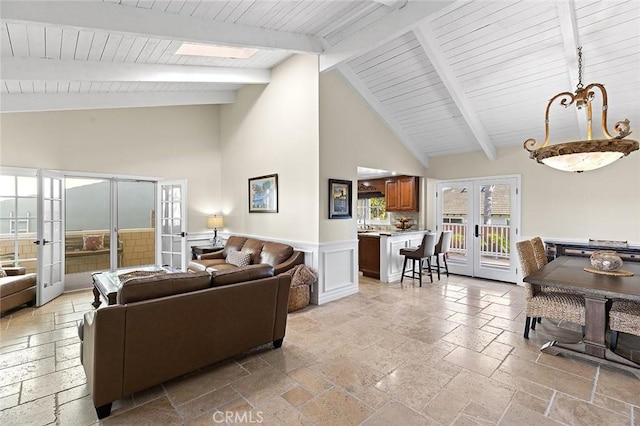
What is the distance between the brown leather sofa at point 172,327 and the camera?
1.98 metres

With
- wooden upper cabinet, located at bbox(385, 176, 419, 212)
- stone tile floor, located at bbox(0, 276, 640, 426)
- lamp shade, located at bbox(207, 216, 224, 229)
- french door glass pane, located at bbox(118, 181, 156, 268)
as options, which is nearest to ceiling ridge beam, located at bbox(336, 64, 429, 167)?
wooden upper cabinet, located at bbox(385, 176, 419, 212)

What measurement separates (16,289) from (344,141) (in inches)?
194

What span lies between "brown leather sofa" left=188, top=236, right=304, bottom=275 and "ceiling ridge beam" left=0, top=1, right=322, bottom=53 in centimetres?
269

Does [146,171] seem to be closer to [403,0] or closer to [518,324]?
[403,0]

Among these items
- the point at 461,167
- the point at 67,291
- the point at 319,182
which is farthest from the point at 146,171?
the point at 461,167

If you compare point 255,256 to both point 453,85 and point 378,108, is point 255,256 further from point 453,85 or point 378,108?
point 453,85

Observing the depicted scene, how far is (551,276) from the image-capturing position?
9.59 feet

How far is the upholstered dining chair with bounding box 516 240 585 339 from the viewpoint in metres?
2.84

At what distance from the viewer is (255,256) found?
4934 millimetres

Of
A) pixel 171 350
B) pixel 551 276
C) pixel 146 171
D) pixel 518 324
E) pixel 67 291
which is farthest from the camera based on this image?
pixel 146 171

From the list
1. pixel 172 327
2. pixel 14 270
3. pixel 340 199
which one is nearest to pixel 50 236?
pixel 14 270

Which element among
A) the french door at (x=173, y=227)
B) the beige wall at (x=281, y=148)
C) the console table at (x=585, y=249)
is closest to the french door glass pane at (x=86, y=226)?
the french door at (x=173, y=227)

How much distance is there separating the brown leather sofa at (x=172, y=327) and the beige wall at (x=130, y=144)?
395 cm

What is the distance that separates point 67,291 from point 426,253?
20.3 ft
